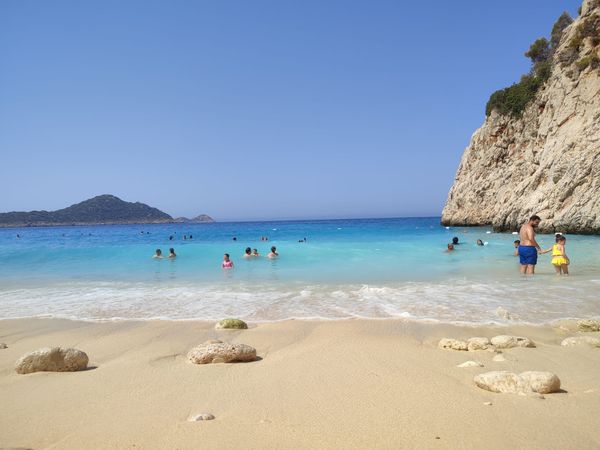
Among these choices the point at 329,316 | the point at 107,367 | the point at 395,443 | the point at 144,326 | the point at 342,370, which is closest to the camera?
the point at 395,443

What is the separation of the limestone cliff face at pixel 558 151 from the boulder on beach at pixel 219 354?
27.4 metres

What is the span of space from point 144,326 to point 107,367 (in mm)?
2228

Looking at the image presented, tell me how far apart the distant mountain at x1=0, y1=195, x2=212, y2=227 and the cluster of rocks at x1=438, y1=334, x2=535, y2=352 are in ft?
488

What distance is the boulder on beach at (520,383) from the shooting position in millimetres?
3193

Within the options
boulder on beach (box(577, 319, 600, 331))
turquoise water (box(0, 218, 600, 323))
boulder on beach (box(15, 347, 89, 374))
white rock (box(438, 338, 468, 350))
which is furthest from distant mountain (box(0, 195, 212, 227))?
boulder on beach (box(577, 319, 600, 331))

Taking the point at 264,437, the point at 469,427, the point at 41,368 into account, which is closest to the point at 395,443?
the point at 469,427

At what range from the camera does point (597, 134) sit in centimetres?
2495

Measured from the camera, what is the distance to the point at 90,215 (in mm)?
135000

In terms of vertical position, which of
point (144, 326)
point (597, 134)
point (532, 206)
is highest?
point (597, 134)

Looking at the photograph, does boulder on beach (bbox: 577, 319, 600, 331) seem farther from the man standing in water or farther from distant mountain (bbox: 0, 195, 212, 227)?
distant mountain (bbox: 0, 195, 212, 227)

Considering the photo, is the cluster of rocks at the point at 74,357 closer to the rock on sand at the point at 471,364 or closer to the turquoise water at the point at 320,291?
the rock on sand at the point at 471,364

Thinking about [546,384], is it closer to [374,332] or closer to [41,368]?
[374,332]

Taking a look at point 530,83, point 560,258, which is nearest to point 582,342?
point 560,258

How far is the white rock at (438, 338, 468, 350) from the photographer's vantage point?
4.71 meters
